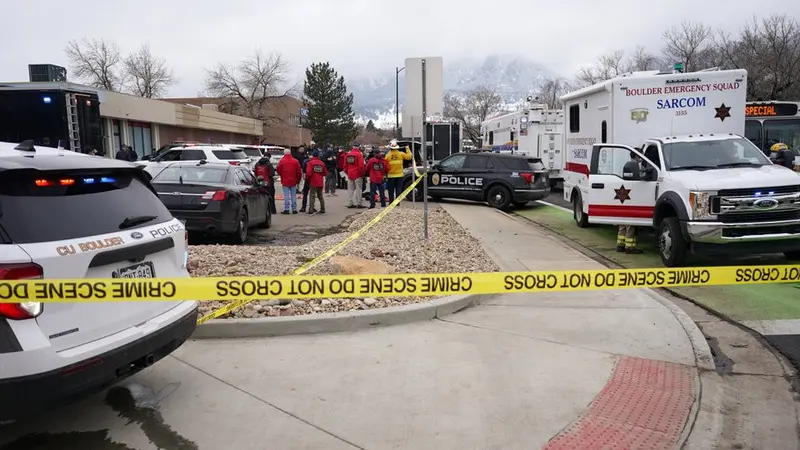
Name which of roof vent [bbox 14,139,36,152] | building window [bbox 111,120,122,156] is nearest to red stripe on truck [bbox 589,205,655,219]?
A: roof vent [bbox 14,139,36,152]

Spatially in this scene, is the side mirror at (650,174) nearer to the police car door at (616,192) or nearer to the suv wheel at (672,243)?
the police car door at (616,192)

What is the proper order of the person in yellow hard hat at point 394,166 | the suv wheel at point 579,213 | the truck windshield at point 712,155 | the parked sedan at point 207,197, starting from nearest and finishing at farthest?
the truck windshield at point 712,155 < the parked sedan at point 207,197 < the suv wheel at point 579,213 < the person in yellow hard hat at point 394,166

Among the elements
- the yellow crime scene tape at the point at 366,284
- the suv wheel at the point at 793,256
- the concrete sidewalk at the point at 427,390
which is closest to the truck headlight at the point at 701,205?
the suv wheel at the point at 793,256

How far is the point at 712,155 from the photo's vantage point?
978 cm

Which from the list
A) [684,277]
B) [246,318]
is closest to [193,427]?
[246,318]

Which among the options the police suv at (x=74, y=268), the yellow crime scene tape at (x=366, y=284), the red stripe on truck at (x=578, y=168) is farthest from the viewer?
the red stripe on truck at (x=578, y=168)

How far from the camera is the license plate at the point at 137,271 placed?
3.71m

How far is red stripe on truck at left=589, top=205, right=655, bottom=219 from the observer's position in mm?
10211

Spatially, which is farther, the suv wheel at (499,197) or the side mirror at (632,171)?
the suv wheel at (499,197)

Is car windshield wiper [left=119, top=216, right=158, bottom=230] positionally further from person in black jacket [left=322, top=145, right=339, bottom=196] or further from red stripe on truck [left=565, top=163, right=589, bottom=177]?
person in black jacket [left=322, top=145, right=339, bottom=196]

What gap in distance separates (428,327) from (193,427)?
8.87ft

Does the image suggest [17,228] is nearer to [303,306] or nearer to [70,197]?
[70,197]

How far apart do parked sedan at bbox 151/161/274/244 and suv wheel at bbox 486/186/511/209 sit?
8479 mm

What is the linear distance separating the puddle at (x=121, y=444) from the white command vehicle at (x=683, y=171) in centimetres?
730
